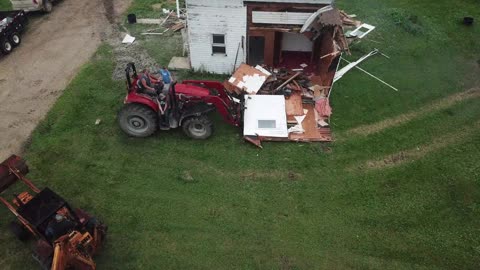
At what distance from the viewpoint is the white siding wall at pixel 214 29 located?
13461mm

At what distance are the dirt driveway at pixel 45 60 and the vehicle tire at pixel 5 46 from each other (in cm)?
21

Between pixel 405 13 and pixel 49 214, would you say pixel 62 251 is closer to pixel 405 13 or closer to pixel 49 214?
pixel 49 214

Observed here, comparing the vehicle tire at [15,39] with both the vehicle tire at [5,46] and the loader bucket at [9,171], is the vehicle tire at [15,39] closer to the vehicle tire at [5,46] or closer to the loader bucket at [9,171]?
the vehicle tire at [5,46]

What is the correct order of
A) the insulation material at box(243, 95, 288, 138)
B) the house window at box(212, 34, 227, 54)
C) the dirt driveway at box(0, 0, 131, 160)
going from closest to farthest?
the insulation material at box(243, 95, 288, 138), the dirt driveway at box(0, 0, 131, 160), the house window at box(212, 34, 227, 54)

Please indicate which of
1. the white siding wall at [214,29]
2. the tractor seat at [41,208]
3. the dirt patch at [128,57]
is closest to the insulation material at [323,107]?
the white siding wall at [214,29]

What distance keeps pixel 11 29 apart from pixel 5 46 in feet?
3.10

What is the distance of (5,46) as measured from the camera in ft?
53.5

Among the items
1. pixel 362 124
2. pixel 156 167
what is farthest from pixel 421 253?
pixel 156 167

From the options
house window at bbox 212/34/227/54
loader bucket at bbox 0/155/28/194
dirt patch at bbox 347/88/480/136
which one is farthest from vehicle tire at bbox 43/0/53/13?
dirt patch at bbox 347/88/480/136

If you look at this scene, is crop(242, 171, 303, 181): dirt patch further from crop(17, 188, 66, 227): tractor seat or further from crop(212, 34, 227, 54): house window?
crop(212, 34, 227, 54): house window

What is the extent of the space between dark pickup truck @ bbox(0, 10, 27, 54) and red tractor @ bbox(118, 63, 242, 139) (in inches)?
326

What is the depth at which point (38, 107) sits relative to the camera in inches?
534

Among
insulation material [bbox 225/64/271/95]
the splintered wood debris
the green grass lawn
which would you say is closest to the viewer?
the green grass lawn

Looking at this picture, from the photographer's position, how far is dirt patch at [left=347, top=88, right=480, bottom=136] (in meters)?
12.7
